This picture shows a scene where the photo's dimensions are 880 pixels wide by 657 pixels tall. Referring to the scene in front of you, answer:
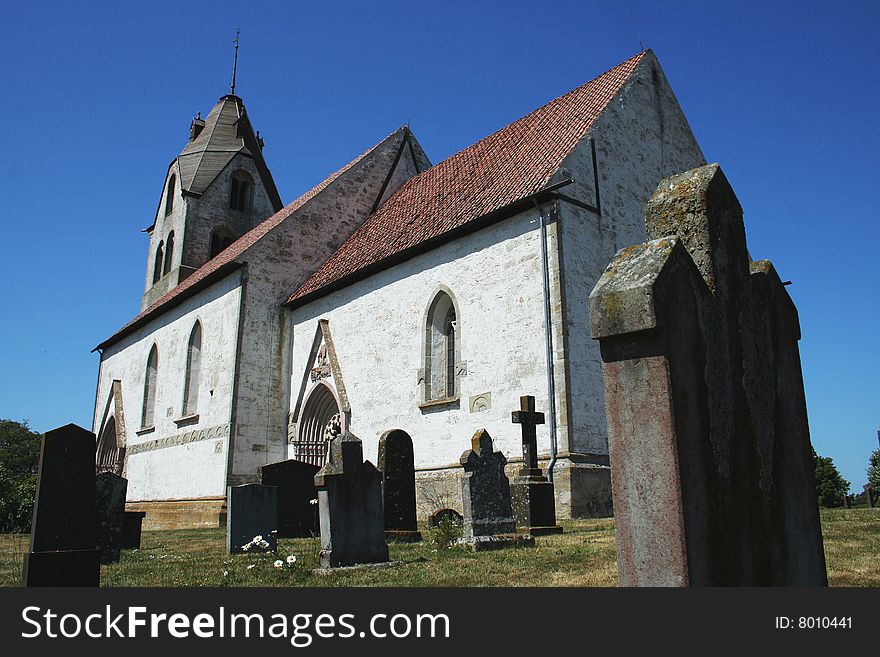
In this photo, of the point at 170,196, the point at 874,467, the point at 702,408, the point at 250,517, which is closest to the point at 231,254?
the point at 170,196

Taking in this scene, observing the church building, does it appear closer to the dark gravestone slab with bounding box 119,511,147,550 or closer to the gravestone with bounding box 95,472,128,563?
the dark gravestone slab with bounding box 119,511,147,550

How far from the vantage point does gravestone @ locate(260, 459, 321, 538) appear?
12.3 m

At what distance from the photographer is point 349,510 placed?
7781 mm

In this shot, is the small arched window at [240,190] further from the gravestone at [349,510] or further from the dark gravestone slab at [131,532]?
the gravestone at [349,510]

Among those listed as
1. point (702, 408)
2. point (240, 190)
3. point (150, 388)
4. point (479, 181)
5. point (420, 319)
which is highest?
point (240, 190)

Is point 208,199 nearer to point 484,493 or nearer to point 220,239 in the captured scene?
point 220,239

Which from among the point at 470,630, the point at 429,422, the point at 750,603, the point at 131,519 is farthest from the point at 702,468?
the point at 429,422

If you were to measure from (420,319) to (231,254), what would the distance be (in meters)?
11.8

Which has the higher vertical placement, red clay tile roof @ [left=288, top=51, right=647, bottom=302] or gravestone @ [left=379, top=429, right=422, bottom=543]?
red clay tile roof @ [left=288, top=51, right=647, bottom=302]

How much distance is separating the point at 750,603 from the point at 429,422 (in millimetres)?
13245

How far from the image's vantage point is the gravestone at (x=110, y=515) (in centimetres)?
934

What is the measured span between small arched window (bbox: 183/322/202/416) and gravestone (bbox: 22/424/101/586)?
1720 centimetres

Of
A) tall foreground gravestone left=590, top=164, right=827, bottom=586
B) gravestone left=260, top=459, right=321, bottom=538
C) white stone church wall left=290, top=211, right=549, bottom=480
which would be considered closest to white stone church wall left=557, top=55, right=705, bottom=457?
white stone church wall left=290, top=211, right=549, bottom=480

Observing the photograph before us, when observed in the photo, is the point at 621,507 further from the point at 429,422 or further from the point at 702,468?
the point at 429,422
